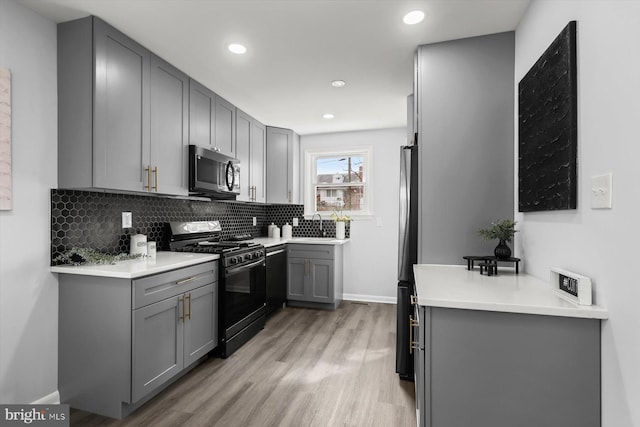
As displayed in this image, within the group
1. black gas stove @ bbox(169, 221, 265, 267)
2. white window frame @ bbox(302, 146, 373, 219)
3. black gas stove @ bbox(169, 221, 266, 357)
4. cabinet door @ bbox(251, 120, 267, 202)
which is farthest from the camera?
white window frame @ bbox(302, 146, 373, 219)

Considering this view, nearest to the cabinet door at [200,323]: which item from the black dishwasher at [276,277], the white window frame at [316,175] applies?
the black dishwasher at [276,277]

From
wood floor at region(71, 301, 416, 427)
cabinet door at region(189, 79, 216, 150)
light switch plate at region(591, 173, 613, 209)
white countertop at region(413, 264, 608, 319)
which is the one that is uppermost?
cabinet door at region(189, 79, 216, 150)

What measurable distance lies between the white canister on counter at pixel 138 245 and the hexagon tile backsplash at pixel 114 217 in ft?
0.47

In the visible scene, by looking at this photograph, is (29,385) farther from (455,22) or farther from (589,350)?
(455,22)

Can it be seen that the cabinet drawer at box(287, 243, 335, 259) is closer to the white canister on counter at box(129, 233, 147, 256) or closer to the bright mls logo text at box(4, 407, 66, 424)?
the white canister on counter at box(129, 233, 147, 256)

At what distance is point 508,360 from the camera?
124 centimetres

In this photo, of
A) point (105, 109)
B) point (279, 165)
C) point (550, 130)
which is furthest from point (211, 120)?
point (550, 130)

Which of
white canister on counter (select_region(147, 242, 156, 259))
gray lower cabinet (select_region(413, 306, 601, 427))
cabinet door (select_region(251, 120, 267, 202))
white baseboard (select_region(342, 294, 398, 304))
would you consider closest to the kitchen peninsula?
gray lower cabinet (select_region(413, 306, 601, 427))

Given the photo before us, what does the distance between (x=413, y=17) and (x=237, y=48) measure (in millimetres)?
1241

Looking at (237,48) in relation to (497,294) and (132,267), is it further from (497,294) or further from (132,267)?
(497,294)

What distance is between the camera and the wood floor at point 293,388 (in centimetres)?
192

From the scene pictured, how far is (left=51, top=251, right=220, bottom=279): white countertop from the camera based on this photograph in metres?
1.90

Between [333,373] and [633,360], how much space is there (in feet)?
6.21

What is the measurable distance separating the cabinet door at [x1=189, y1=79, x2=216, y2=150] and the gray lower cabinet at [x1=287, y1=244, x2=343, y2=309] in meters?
1.80
